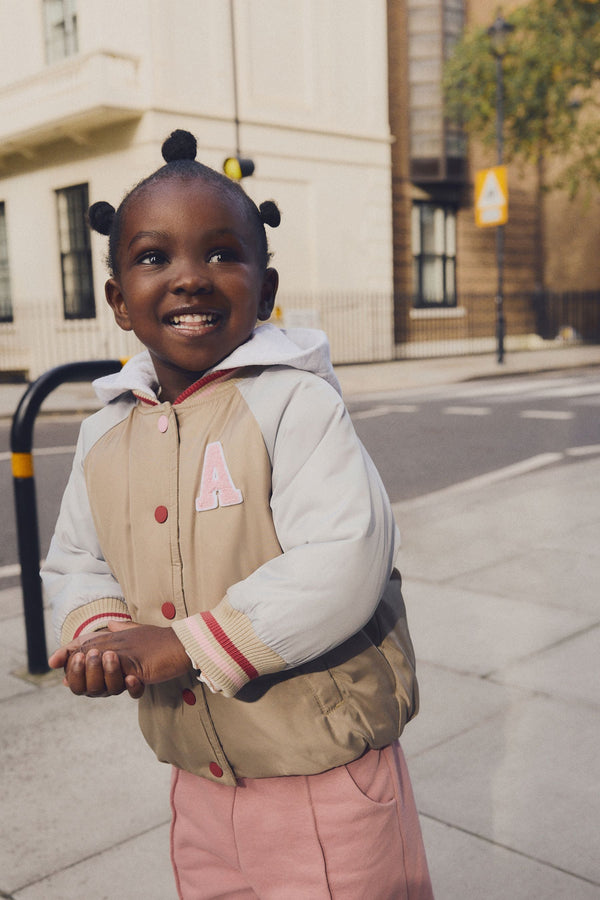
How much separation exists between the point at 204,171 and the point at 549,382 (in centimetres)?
1500

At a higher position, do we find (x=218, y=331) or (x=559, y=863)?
(x=218, y=331)

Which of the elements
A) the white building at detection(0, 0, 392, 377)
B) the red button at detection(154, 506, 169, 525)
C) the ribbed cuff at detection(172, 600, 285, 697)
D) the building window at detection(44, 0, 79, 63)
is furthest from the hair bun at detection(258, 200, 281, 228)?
the building window at detection(44, 0, 79, 63)

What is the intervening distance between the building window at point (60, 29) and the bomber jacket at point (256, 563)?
19296 millimetres

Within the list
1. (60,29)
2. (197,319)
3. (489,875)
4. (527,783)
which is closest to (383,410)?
(527,783)

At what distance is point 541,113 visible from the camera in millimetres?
21203

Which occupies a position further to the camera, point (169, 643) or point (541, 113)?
point (541, 113)

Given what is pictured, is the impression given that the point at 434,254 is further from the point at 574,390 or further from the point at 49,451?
the point at 49,451

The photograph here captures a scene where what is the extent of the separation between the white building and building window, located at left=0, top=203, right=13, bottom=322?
4 centimetres

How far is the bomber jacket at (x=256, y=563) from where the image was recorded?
122 centimetres

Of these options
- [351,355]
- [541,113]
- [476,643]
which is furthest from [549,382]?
[476,643]

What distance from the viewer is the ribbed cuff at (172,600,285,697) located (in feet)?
4.02

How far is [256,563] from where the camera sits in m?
1.32

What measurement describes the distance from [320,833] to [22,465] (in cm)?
246

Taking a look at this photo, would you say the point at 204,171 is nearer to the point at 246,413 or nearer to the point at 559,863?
the point at 246,413
